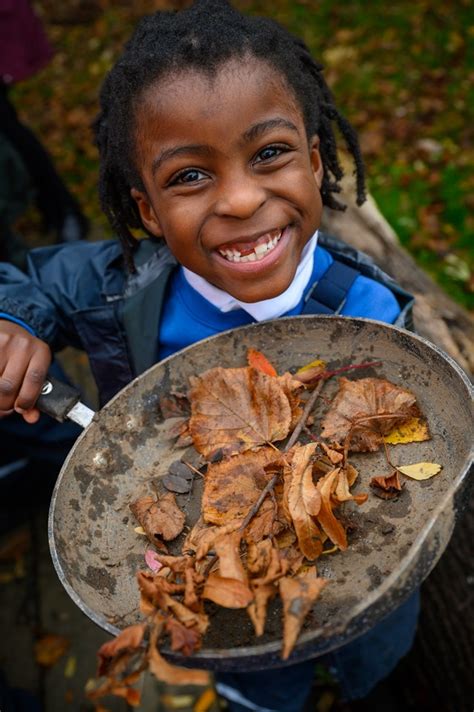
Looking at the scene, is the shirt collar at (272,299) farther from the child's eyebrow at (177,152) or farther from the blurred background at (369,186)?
the blurred background at (369,186)

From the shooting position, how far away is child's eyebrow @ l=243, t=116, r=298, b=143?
5.63 feet

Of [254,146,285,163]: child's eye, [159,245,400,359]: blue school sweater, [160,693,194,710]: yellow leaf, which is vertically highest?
[254,146,285,163]: child's eye

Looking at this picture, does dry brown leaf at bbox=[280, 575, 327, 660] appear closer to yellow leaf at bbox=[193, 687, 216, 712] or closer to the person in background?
yellow leaf at bbox=[193, 687, 216, 712]

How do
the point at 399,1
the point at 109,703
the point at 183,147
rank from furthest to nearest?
1. the point at 399,1
2. the point at 109,703
3. the point at 183,147

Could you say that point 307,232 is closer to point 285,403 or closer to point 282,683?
point 285,403

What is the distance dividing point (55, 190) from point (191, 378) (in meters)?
3.06

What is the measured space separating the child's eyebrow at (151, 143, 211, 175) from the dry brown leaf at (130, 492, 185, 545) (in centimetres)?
84

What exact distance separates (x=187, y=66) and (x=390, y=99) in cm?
388

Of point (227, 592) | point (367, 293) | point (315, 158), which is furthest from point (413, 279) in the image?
point (227, 592)

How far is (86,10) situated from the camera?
707cm

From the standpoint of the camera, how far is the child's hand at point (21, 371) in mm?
1928

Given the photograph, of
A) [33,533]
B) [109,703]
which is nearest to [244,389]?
[109,703]

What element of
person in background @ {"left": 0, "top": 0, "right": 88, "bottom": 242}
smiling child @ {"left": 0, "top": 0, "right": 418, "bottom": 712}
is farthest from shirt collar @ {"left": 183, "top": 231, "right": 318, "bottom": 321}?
person in background @ {"left": 0, "top": 0, "right": 88, "bottom": 242}

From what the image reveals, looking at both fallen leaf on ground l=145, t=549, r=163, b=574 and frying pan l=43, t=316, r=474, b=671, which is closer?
frying pan l=43, t=316, r=474, b=671
